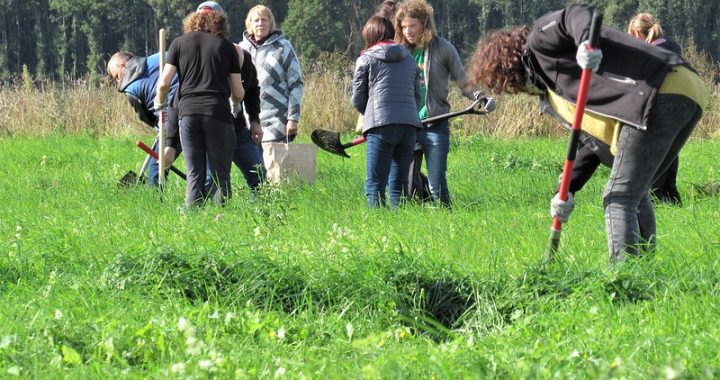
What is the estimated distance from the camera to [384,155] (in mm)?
8086

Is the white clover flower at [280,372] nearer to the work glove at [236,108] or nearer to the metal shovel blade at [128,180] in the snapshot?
the work glove at [236,108]

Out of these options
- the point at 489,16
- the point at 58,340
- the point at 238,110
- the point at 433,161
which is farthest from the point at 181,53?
the point at 489,16

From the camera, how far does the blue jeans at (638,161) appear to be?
16.7 feet

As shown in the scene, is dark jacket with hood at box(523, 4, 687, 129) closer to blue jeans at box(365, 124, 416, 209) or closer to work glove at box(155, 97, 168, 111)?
blue jeans at box(365, 124, 416, 209)

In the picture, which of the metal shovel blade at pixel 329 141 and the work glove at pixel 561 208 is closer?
the work glove at pixel 561 208

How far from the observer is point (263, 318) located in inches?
189

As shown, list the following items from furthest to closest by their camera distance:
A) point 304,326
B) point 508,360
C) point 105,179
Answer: point 105,179, point 304,326, point 508,360

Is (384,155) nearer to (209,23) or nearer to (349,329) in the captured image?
(209,23)

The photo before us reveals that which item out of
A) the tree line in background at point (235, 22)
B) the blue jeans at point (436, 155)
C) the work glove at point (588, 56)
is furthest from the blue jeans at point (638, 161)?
the tree line in background at point (235, 22)

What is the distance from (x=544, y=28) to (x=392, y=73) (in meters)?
2.89

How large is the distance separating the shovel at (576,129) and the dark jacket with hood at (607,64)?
0.12 metres

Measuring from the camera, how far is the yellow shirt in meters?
5.09

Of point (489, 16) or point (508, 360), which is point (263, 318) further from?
point (489, 16)

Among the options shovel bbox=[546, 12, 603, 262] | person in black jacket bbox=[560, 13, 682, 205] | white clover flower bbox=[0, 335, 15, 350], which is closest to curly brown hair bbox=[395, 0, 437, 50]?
person in black jacket bbox=[560, 13, 682, 205]
